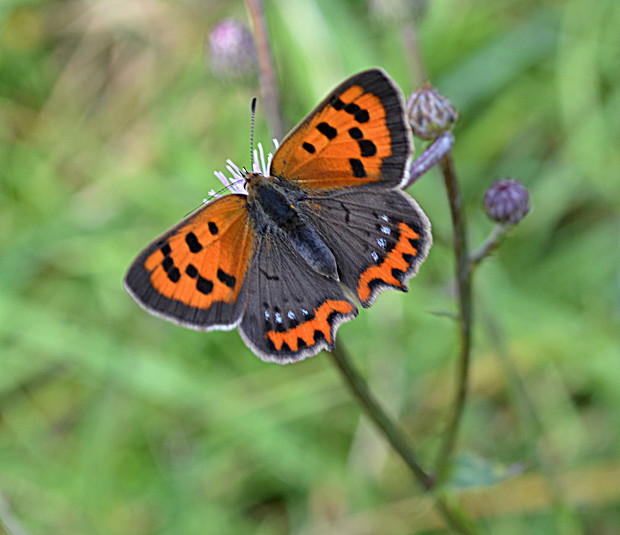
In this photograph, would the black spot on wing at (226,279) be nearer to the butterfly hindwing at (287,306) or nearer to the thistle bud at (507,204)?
the butterfly hindwing at (287,306)

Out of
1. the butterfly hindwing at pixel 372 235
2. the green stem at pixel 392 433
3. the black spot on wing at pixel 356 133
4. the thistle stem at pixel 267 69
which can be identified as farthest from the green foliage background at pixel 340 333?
the black spot on wing at pixel 356 133

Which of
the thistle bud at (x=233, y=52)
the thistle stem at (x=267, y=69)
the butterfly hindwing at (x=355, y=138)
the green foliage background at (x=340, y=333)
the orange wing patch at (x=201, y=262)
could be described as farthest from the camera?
the green foliage background at (x=340, y=333)

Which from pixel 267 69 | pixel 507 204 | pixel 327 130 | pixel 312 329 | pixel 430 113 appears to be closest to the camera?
pixel 312 329

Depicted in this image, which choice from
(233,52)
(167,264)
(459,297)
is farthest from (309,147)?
(233,52)

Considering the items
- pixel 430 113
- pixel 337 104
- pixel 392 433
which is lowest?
pixel 392 433

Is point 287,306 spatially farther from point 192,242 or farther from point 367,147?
point 367,147

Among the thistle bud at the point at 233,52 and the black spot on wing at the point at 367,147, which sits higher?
the thistle bud at the point at 233,52

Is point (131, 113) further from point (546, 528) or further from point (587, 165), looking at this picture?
point (546, 528)
